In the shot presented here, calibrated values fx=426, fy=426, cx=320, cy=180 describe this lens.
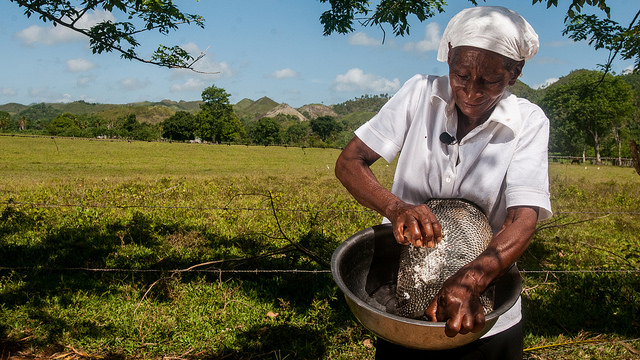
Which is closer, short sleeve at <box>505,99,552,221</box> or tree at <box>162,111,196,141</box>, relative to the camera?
short sleeve at <box>505,99,552,221</box>

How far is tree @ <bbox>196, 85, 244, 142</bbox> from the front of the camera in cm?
9312

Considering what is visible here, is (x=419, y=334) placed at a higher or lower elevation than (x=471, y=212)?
lower

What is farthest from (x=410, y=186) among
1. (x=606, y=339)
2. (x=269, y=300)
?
(x=606, y=339)

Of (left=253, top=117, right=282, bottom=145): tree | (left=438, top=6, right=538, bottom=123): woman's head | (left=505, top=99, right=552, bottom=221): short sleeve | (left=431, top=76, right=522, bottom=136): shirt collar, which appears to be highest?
(left=253, top=117, right=282, bottom=145): tree

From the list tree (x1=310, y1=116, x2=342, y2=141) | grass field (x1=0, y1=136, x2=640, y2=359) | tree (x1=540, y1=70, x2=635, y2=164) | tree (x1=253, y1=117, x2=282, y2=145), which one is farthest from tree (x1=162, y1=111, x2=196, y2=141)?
grass field (x1=0, y1=136, x2=640, y2=359)

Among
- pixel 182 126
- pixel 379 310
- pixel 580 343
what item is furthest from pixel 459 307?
pixel 182 126

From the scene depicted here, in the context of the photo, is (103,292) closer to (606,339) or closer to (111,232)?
(111,232)

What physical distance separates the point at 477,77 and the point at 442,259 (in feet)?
2.16

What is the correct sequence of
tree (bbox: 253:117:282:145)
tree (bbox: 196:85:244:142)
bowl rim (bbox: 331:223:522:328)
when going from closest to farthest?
bowl rim (bbox: 331:223:522:328)
tree (bbox: 196:85:244:142)
tree (bbox: 253:117:282:145)

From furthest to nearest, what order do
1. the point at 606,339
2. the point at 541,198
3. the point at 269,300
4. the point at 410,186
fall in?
the point at 269,300 < the point at 606,339 < the point at 410,186 < the point at 541,198

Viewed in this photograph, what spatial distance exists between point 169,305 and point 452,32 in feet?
11.7

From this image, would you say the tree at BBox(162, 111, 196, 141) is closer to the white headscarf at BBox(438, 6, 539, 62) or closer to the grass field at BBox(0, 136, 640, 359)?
the grass field at BBox(0, 136, 640, 359)

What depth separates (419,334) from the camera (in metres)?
1.18

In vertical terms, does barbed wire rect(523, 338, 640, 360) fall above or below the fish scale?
below
